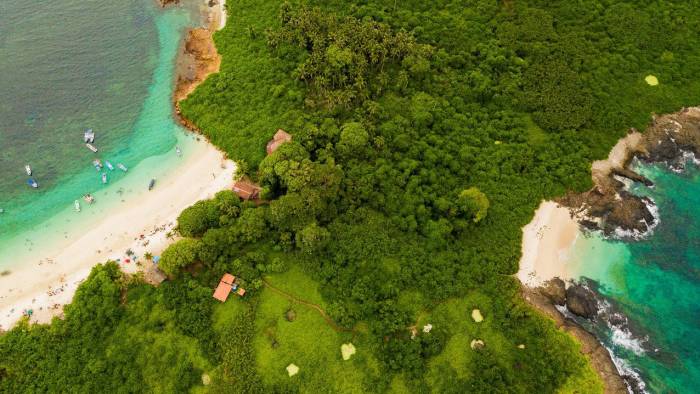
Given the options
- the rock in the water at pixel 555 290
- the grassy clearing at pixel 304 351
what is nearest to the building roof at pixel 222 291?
the grassy clearing at pixel 304 351

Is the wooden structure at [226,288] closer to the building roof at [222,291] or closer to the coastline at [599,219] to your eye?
the building roof at [222,291]

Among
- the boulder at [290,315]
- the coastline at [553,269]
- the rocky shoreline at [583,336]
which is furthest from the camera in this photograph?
the boulder at [290,315]

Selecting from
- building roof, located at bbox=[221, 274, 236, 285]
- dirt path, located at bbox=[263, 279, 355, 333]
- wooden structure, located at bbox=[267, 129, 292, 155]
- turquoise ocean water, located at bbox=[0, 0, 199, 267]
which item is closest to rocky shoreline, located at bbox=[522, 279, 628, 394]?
dirt path, located at bbox=[263, 279, 355, 333]

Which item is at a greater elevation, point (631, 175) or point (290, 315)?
point (631, 175)

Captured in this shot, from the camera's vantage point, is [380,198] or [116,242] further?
[380,198]

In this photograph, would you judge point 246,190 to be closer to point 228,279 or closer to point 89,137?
point 228,279

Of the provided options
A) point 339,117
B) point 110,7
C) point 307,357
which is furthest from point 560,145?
point 110,7

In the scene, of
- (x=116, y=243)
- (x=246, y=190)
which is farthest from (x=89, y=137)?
(x=246, y=190)
